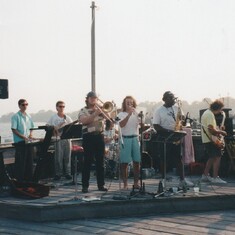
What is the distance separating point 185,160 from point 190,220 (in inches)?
95.0

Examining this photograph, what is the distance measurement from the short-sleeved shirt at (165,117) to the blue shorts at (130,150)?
20.8 inches

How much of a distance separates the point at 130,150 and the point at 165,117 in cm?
85

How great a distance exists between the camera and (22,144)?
8023 millimetres

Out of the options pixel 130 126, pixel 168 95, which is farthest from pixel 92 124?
pixel 168 95

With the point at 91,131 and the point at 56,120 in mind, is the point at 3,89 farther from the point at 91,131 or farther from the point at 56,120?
the point at 56,120

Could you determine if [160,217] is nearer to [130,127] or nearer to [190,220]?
[190,220]

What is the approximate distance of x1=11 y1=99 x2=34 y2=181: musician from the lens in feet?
26.4

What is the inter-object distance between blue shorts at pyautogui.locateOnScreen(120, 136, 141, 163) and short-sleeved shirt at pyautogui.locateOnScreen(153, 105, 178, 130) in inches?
20.8

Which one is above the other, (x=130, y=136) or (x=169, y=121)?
(x=169, y=121)

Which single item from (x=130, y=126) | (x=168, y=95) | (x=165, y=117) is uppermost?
(x=168, y=95)

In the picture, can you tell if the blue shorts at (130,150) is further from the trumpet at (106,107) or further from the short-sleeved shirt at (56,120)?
the short-sleeved shirt at (56,120)

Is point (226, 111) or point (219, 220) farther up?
point (226, 111)

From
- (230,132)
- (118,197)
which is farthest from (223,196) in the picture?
(230,132)

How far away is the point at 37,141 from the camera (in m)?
8.38
